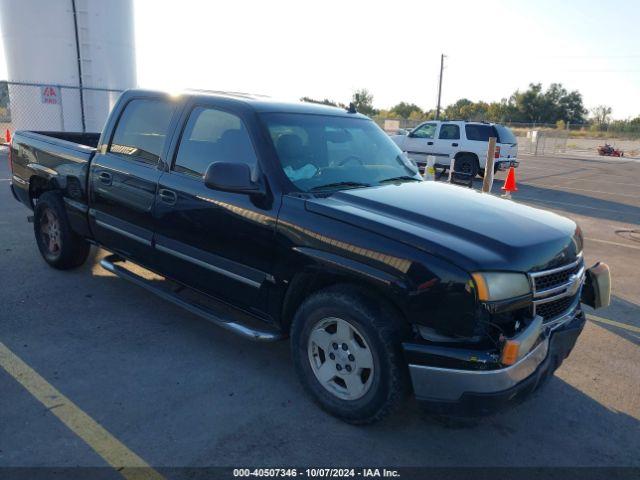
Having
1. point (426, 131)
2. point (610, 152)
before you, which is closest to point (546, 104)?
point (610, 152)

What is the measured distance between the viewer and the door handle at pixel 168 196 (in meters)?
3.76

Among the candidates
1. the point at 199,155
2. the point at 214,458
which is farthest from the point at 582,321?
the point at 199,155

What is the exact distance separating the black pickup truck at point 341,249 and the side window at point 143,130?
0.02 meters

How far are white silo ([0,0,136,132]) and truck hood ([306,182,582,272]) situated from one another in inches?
630

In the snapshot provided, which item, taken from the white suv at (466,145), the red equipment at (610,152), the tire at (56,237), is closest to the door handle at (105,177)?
the tire at (56,237)

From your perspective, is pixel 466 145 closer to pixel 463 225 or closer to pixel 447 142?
pixel 447 142

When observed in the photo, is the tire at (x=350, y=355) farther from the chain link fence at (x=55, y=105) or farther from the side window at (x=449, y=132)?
the chain link fence at (x=55, y=105)

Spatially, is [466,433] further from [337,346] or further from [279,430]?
[279,430]

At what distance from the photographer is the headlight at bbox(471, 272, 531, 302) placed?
8.13ft

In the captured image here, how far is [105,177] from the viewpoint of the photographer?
174 inches

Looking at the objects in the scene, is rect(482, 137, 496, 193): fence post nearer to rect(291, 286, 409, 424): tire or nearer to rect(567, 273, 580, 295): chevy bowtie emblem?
rect(567, 273, 580, 295): chevy bowtie emblem

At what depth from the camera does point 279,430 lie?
2947 millimetres

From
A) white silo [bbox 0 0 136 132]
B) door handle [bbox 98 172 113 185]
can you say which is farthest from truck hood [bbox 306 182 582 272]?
white silo [bbox 0 0 136 132]

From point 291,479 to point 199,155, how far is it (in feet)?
7.63
